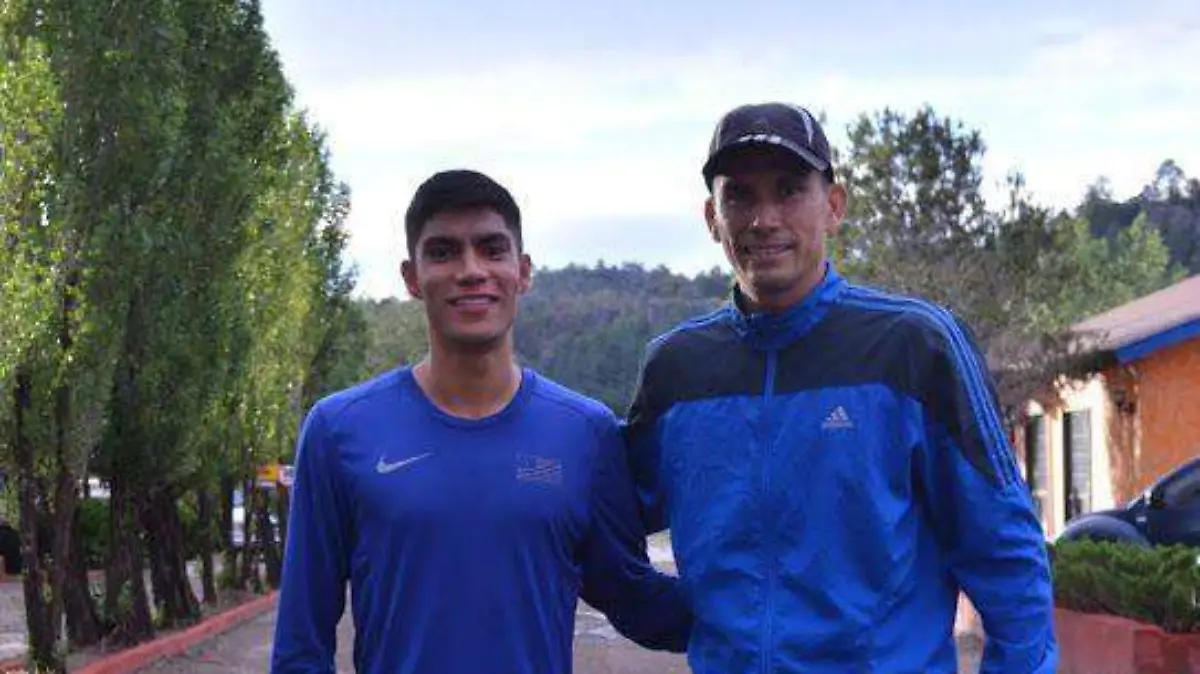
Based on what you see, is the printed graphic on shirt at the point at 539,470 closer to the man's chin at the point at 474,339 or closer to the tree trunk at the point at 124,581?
the man's chin at the point at 474,339

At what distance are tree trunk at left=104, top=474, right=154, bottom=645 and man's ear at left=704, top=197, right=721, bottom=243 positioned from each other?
14294 mm

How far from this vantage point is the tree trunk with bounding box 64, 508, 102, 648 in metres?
16.3

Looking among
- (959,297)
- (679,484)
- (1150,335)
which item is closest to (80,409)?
(679,484)

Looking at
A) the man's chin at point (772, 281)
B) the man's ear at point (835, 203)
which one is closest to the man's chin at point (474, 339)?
the man's chin at point (772, 281)

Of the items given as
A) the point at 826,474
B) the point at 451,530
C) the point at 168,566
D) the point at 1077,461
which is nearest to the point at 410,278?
the point at 451,530

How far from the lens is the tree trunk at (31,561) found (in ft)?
44.0

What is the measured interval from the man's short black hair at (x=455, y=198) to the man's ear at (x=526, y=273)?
0.10 metres

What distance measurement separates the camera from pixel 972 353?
3348 mm

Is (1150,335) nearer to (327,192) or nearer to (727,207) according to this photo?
(327,192)

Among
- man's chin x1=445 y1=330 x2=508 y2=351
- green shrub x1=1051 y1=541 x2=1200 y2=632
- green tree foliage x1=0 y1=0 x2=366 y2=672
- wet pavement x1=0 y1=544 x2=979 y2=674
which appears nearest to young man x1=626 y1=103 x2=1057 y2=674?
man's chin x1=445 y1=330 x2=508 y2=351

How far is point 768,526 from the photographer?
3.24m

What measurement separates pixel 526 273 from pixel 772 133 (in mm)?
748

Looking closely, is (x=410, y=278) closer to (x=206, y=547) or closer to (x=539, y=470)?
(x=539, y=470)

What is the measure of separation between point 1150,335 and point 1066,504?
5.62 metres
